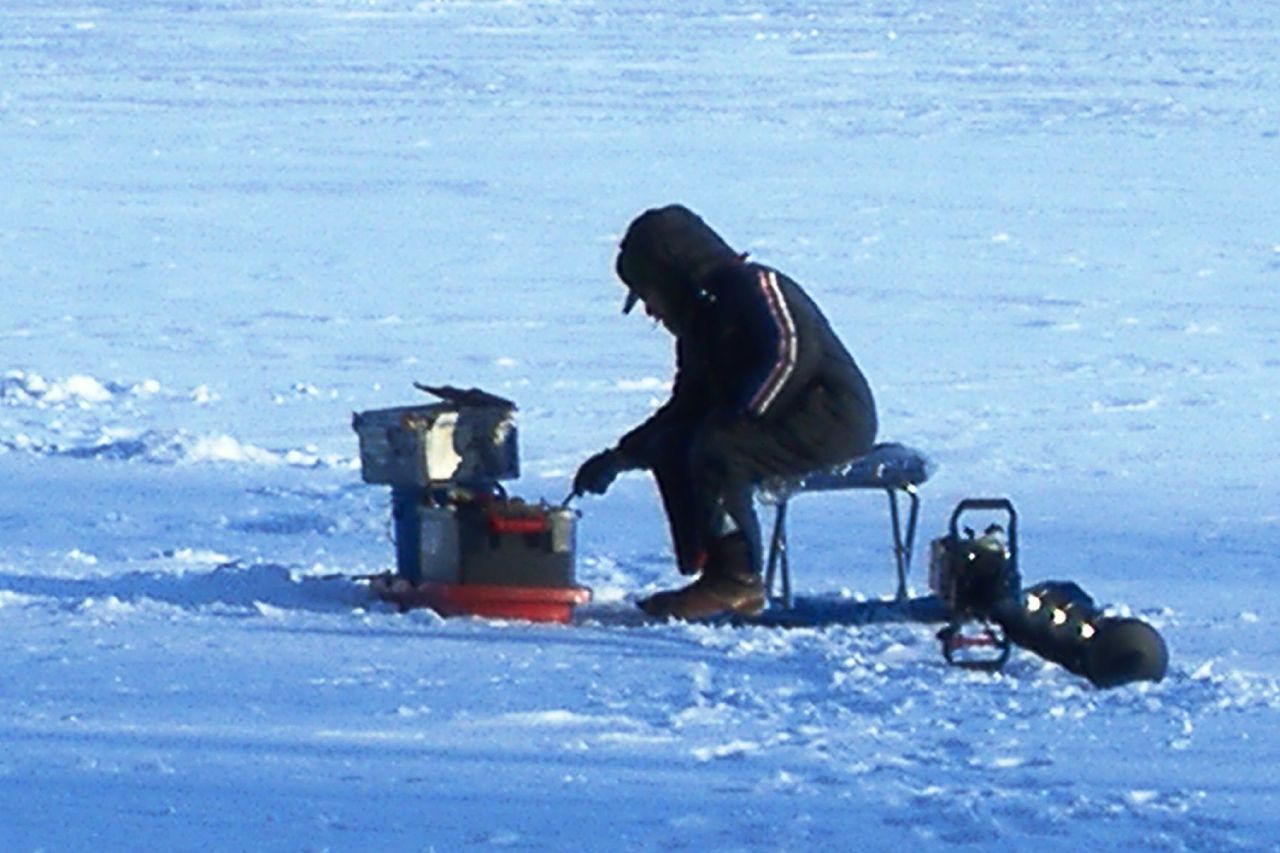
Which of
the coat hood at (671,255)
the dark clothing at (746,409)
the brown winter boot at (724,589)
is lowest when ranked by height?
the brown winter boot at (724,589)

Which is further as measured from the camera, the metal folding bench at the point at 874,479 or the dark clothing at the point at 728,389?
the metal folding bench at the point at 874,479

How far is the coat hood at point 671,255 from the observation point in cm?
630

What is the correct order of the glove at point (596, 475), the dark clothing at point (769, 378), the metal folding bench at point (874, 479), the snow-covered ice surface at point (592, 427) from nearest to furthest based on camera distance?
the snow-covered ice surface at point (592, 427)
the dark clothing at point (769, 378)
the metal folding bench at point (874, 479)
the glove at point (596, 475)

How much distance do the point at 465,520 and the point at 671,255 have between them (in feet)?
2.46

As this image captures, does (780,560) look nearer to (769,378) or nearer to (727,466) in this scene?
(727,466)

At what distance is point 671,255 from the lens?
6305mm

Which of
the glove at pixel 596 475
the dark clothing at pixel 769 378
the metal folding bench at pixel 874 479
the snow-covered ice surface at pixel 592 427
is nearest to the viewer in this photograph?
the snow-covered ice surface at pixel 592 427

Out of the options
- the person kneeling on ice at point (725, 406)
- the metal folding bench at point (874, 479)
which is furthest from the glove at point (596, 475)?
the metal folding bench at point (874, 479)

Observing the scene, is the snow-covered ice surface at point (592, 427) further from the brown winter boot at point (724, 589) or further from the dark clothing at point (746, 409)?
the dark clothing at point (746, 409)

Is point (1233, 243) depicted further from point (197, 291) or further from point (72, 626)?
point (72, 626)

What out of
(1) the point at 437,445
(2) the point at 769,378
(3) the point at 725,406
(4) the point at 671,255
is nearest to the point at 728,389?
(3) the point at 725,406

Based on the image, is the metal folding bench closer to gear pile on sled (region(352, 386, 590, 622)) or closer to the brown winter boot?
the brown winter boot

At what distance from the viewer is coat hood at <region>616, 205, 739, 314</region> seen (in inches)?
248

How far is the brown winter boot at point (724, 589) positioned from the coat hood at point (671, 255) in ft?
1.87
